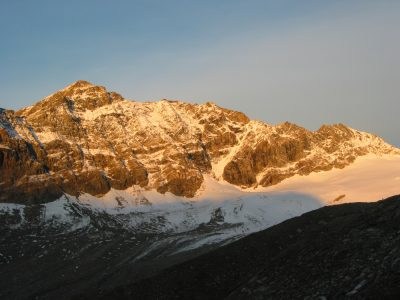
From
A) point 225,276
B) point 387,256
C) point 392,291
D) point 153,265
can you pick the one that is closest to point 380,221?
point 387,256

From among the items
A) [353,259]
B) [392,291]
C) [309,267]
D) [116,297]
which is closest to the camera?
[392,291]

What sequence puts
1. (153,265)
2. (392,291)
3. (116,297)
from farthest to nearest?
(153,265) → (116,297) → (392,291)

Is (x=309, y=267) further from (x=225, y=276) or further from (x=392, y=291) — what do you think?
(x=225, y=276)

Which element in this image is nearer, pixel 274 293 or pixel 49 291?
pixel 274 293

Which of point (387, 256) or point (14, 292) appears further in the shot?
point (14, 292)

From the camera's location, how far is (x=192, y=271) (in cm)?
6319

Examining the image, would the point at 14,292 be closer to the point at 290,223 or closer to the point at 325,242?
the point at 290,223

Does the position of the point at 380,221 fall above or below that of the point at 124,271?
above

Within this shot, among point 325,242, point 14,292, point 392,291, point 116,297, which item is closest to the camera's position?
point 392,291

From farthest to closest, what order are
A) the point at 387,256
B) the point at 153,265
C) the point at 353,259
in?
the point at 153,265, the point at 353,259, the point at 387,256

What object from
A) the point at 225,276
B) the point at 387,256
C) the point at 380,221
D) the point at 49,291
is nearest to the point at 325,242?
the point at 380,221

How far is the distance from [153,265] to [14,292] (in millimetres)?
46377

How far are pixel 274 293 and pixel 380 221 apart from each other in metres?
8.32

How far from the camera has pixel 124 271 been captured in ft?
584
